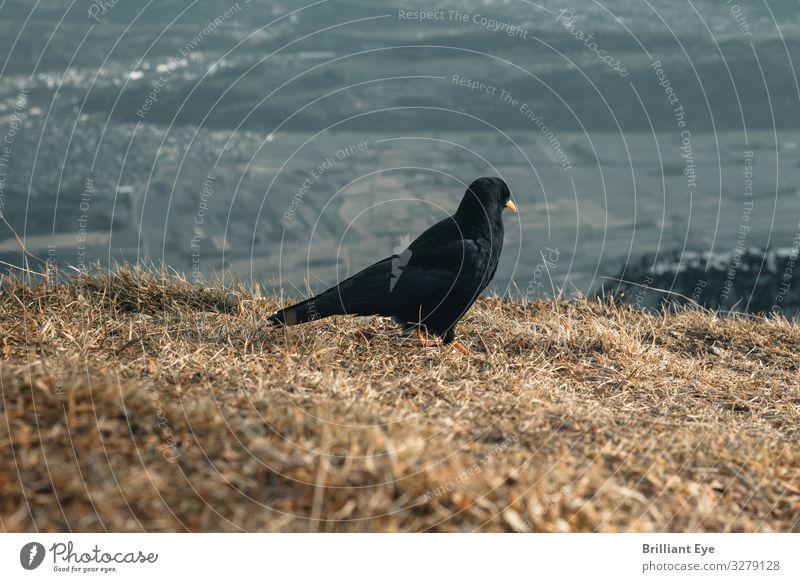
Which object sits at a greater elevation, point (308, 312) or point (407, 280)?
point (407, 280)

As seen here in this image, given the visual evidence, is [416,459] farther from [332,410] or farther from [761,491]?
[761,491]

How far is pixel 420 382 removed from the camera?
5777mm

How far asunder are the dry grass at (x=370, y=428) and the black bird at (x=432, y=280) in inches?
9.8

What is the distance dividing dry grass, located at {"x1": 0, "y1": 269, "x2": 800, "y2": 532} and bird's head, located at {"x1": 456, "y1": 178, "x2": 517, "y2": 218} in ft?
3.55

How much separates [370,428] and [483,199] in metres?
3.40
